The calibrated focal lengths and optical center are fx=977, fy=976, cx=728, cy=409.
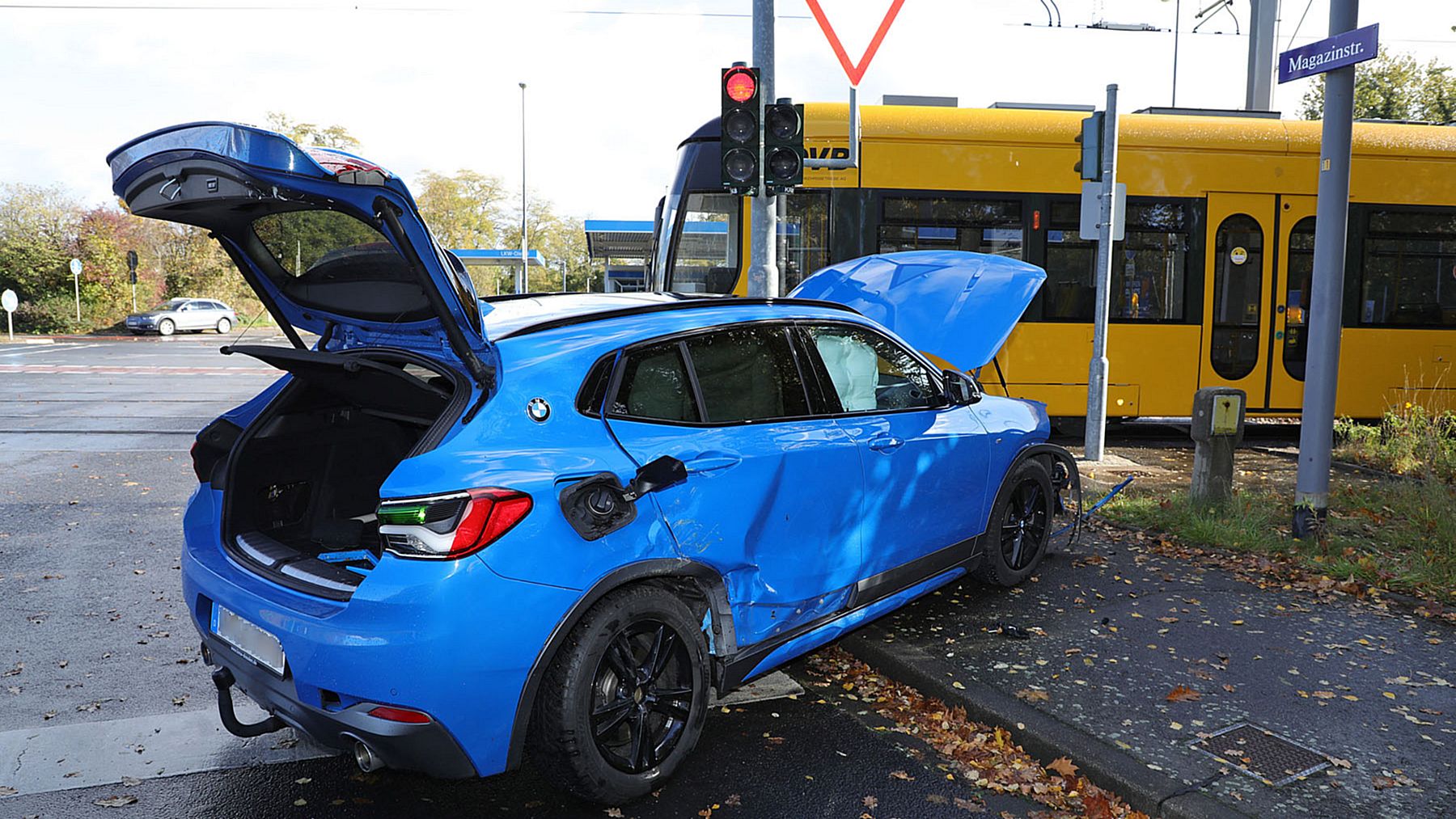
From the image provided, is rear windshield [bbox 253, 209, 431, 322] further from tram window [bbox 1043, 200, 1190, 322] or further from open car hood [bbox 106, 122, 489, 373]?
tram window [bbox 1043, 200, 1190, 322]

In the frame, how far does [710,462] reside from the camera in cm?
343

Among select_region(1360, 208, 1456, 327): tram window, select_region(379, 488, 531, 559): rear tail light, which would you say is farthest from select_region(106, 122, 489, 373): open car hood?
select_region(1360, 208, 1456, 327): tram window

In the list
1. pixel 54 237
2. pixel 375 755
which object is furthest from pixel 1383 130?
pixel 54 237

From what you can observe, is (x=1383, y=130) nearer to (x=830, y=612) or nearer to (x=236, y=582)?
(x=830, y=612)

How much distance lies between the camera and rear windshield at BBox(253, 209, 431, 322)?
132 inches

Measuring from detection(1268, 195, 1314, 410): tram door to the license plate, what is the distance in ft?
38.1

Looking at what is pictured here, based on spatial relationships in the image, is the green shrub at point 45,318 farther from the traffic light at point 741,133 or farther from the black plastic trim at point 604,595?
the black plastic trim at point 604,595

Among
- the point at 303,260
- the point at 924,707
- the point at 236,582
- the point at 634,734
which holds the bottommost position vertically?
the point at 924,707

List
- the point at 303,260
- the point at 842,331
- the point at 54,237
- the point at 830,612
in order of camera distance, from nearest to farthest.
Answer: the point at 303,260 < the point at 830,612 < the point at 842,331 < the point at 54,237

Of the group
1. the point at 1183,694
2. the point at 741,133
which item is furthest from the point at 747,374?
the point at 741,133

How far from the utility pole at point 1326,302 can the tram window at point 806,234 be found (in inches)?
204

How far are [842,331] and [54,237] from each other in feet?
160

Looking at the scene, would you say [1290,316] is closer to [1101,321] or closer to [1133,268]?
[1133,268]

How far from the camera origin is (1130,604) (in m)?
5.38
